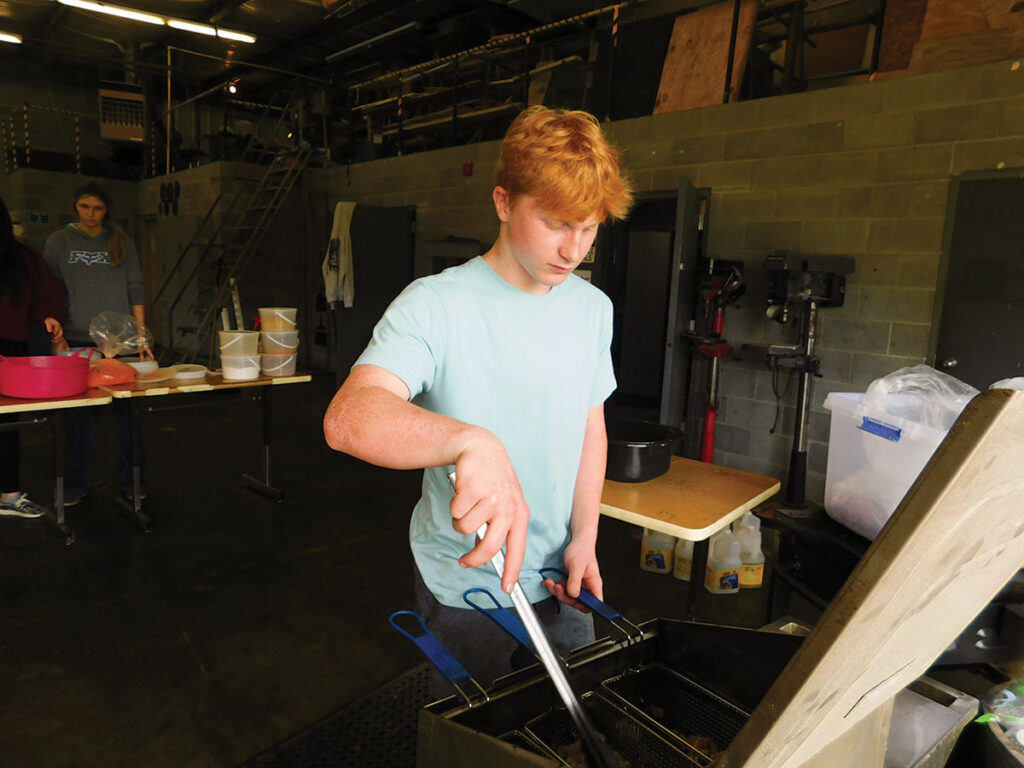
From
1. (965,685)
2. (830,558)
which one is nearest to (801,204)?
(965,685)

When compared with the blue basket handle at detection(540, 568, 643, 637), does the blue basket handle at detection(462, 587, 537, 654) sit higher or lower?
higher

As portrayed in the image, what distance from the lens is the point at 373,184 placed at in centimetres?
713

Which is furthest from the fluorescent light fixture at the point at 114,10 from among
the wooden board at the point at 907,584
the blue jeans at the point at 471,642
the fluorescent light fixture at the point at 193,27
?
the wooden board at the point at 907,584

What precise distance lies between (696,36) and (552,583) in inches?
177

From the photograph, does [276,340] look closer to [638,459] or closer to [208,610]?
[208,610]

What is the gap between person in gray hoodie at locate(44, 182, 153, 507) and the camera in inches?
137

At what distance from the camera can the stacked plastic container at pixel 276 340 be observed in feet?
11.7

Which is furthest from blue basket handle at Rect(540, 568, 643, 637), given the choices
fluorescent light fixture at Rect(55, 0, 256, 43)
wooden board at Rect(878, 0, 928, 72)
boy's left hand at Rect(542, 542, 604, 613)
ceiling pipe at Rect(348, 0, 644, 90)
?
fluorescent light fixture at Rect(55, 0, 256, 43)

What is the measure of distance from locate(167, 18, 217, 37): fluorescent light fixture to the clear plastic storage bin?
7.75 m

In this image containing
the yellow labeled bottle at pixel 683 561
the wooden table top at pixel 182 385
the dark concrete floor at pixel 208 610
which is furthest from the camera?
the wooden table top at pixel 182 385

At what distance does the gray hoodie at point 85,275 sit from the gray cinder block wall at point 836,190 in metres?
3.33

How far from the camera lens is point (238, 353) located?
135 inches

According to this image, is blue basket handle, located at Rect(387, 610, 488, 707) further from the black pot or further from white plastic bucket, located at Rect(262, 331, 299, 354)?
white plastic bucket, located at Rect(262, 331, 299, 354)

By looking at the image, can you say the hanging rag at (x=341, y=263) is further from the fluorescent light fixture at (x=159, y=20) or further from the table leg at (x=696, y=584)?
the table leg at (x=696, y=584)
